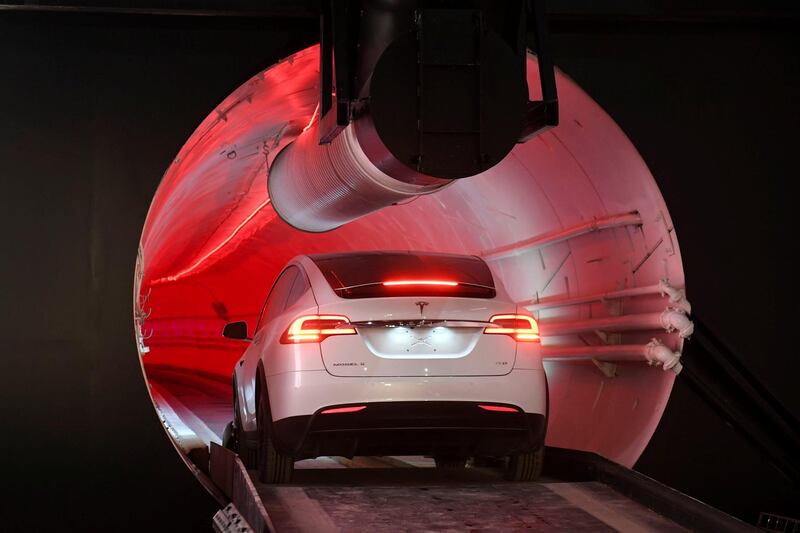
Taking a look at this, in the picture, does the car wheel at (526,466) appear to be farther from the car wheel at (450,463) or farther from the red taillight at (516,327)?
the car wheel at (450,463)

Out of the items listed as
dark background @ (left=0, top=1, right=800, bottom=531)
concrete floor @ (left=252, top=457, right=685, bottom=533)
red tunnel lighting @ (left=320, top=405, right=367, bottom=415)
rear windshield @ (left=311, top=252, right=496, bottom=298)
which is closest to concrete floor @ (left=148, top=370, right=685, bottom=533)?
concrete floor @ (left=252, top=457, right=685, bottom=533)

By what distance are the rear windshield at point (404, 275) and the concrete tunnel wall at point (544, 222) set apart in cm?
188

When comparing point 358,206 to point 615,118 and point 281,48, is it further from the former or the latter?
point 615,118

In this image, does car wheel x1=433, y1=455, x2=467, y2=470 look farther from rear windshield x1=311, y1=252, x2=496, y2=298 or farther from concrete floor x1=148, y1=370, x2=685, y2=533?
rear windshield x1=311, y1=252, x2=496, y2=298

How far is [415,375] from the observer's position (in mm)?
7828

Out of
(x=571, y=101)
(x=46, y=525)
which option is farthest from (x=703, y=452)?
(x=46, y=525)

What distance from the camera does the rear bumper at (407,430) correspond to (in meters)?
7.75

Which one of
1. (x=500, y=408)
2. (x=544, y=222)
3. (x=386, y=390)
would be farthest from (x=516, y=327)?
(x=544, y=222)

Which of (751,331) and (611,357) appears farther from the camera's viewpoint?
(611,357)

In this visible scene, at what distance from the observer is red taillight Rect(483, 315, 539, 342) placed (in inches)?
319

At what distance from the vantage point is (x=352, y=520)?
695cm

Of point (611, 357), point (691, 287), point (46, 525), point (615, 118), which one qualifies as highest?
point (615, 118)

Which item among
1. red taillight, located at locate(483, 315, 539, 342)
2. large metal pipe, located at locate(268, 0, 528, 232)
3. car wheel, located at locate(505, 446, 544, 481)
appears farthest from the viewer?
car wheel, located at locate(505, 446, 544, 481)

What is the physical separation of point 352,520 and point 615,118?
188 inches
